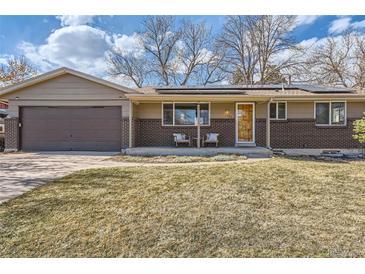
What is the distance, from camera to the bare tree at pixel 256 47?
86.8ft

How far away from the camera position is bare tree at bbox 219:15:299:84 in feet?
86.8

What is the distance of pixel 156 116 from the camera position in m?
12.9

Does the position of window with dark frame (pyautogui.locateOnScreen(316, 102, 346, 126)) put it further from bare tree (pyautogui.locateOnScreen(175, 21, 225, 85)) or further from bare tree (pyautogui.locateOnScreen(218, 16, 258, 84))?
bare tree (pyautogui.locateOnScreen(175, 21, 225, 85))

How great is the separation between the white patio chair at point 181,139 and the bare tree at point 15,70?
25008 millimetres

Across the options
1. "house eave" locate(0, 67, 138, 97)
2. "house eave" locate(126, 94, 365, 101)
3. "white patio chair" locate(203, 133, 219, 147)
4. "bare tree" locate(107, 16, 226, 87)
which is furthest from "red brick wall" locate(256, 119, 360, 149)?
"bare tree" locate(107, 16, 226, 87)

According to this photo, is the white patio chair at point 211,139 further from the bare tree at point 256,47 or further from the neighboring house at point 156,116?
the bare tree at point 256,47

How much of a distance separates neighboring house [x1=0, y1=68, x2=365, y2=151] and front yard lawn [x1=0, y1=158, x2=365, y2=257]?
6.76m

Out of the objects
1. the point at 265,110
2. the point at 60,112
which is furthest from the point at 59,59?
the point at 265,110

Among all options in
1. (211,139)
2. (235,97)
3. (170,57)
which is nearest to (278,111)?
(235,97)

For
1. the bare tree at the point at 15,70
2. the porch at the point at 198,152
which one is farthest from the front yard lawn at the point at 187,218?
the bare tree at the point at 15,70

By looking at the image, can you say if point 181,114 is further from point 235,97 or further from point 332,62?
point 332,62

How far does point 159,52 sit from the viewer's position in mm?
30062
